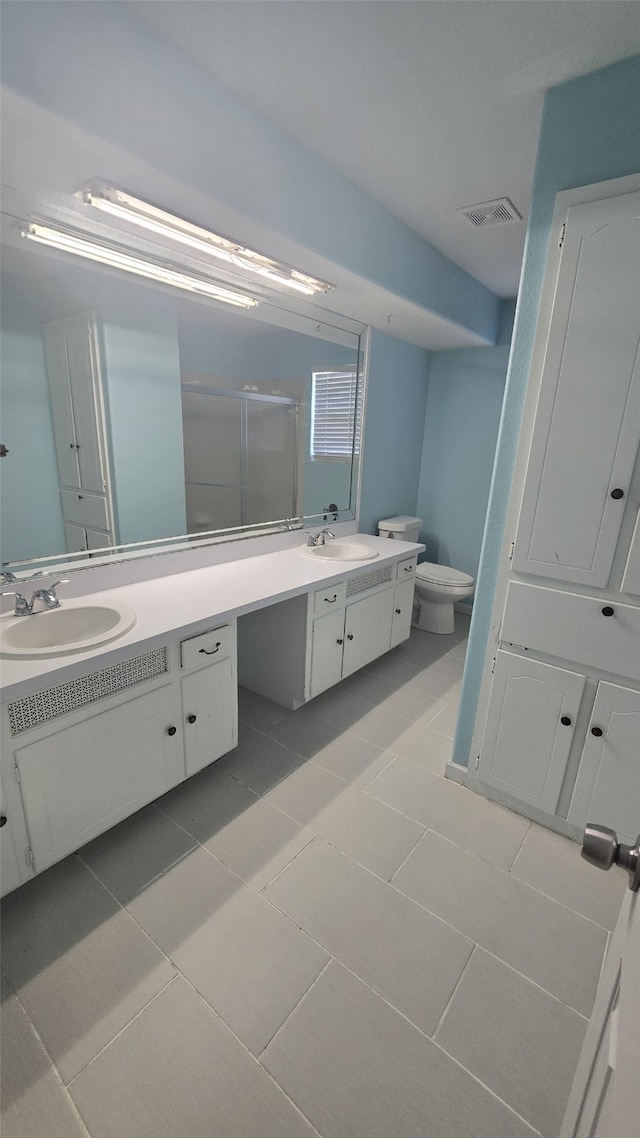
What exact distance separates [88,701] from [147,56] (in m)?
1.84

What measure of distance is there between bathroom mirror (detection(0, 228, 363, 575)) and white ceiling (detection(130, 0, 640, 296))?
0.81 m

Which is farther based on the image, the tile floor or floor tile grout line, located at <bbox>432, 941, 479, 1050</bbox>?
floor tile grout line, located at <bbox>432, 941, 479, 1050</bbox>

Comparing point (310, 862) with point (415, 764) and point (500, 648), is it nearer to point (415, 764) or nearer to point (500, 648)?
point (415, 764)

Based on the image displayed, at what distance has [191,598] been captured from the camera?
186cm

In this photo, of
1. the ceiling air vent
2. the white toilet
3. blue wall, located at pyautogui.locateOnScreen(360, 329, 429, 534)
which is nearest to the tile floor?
the white toilet

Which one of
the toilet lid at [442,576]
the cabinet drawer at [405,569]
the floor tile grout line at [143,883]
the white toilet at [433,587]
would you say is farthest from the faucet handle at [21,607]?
the toilet lid at [442,576]

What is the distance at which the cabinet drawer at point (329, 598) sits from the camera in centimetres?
229

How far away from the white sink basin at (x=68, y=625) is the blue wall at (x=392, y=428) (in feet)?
6.78

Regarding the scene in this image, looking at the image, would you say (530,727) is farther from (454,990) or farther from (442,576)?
(442,576)

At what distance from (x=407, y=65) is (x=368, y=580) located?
2019 mm

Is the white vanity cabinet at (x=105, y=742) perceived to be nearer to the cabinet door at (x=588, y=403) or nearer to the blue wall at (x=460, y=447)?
the cabinet door at (x=588, y=403)

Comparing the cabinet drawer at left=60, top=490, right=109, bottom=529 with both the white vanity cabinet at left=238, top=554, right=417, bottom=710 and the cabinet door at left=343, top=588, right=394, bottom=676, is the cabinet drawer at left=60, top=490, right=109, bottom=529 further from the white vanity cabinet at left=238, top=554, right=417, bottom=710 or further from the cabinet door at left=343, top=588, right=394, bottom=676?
the cabinet door at left=343, top=588, right=394, bottom=676

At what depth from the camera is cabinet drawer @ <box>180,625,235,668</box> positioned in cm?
168

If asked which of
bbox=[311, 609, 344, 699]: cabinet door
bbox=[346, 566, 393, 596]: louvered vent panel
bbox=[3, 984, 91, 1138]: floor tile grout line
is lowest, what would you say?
bbox=[3, 984, 91, 1138]: floor tile grout line
